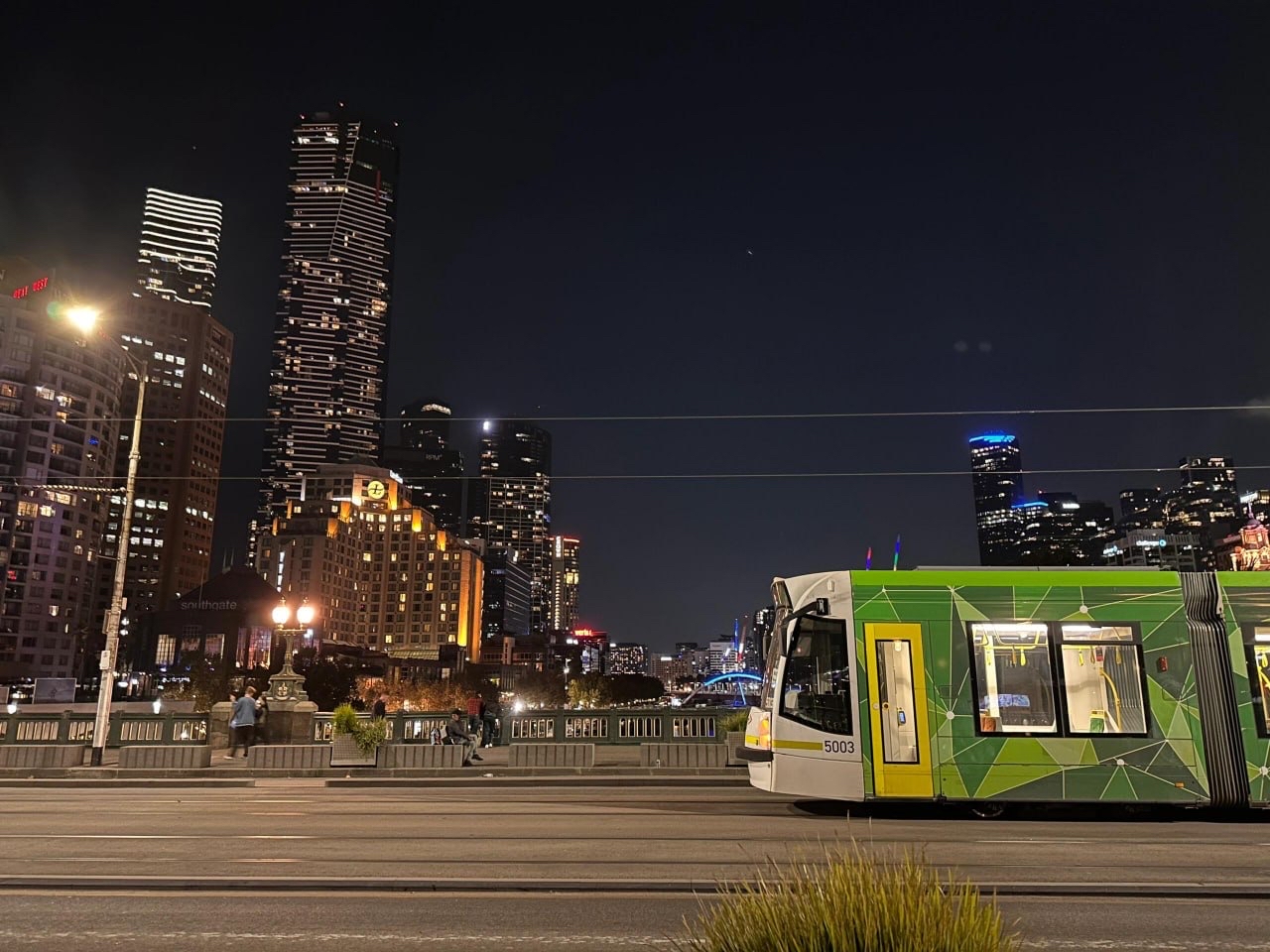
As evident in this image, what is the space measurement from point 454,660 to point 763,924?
633 feet

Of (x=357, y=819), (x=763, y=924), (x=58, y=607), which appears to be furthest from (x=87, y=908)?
(x=58, y=607)

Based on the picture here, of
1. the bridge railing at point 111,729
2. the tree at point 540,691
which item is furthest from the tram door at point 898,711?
the tree at point 540,691

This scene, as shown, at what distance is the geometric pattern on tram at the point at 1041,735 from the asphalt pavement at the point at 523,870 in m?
0.59

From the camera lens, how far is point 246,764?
22406 millimetres

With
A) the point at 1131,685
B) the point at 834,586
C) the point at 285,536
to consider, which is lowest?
the point at 1131,685

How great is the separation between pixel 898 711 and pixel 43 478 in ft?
511

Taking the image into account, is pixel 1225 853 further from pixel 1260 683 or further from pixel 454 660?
pixel 454 660

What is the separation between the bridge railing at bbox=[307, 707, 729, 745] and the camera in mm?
23938

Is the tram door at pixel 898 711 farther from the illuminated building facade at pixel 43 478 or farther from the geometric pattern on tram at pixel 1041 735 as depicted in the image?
the illuminated building facade at pixel 43 478

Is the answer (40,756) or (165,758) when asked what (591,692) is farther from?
(165,758)

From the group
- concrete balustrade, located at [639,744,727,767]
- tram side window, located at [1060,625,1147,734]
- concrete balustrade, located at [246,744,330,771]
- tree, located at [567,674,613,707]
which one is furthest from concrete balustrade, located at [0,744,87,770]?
tree, located at [567,674,613,707]

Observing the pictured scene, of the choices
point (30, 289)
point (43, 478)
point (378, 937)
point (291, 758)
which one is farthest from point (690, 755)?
point (30, 289)

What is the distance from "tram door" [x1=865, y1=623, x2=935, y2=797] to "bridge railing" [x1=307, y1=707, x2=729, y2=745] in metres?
10.0

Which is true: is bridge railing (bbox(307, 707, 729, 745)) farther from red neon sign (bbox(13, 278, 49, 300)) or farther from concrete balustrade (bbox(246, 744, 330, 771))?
red neon sign (bbox(13, 278, 49, 300))
